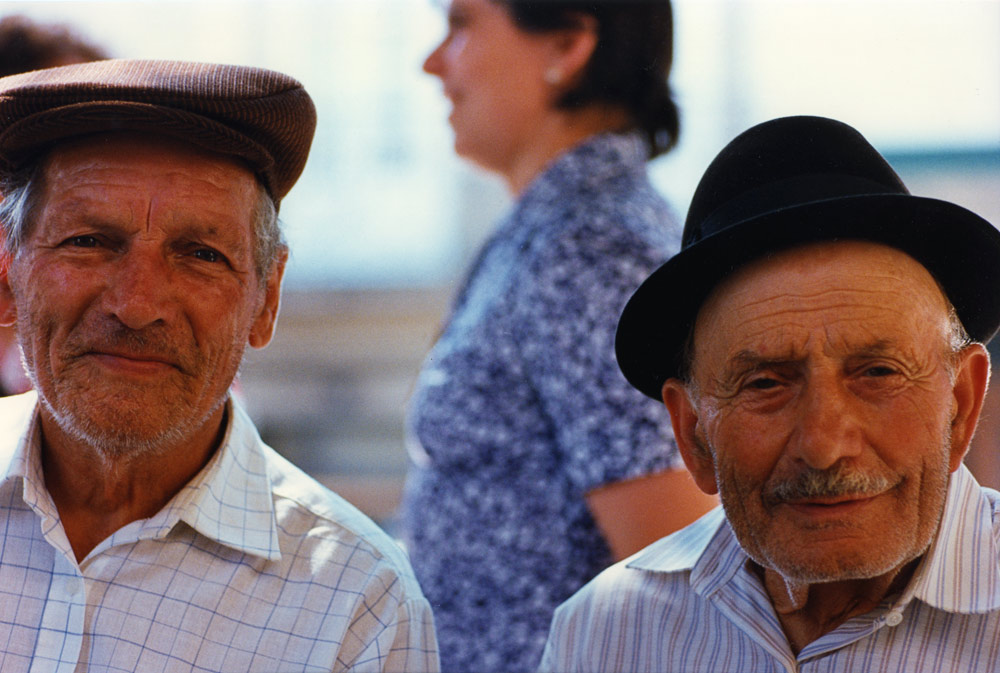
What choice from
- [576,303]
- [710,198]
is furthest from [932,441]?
[576,303]

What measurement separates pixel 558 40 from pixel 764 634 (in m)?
1.50

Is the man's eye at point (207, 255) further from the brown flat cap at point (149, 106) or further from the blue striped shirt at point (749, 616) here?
the blue striped shirt at point (749, 616)

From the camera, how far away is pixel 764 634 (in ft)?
6.09

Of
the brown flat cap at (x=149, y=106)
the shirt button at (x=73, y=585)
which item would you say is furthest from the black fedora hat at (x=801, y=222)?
the shirt button at (x=73, y=585)

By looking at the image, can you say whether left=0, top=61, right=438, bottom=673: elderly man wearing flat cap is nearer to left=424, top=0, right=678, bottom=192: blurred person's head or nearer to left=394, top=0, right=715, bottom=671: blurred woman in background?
left=394, top=0, right=715, bottom=671: blurred woman in background

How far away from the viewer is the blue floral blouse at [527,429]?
2.40 metres

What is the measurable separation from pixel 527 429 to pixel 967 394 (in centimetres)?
100

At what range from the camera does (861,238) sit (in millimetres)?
1734

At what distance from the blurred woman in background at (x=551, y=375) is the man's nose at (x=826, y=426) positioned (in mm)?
616

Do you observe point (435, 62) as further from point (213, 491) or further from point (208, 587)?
point (208, 587)

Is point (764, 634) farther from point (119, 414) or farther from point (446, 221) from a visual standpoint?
point (446, 221)

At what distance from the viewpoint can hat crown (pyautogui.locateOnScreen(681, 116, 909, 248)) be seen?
1794 millimetres

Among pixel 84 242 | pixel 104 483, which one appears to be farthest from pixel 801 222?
pixel 104 483

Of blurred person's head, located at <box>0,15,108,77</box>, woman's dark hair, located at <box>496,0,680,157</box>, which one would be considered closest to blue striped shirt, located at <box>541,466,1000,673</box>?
woman's dark hair, located at <box>496,0,680,157</box>
